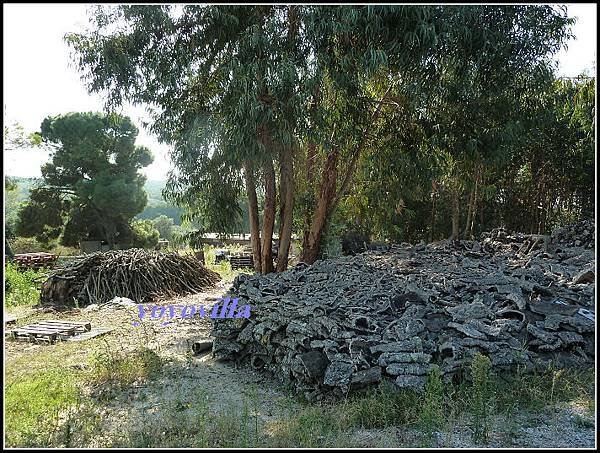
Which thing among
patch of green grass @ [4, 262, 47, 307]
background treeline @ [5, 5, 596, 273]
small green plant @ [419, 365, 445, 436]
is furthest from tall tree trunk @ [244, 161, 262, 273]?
small green plant @ [419, 365, 445, 436]

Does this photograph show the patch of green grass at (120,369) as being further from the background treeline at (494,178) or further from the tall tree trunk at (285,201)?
the background treeline at (494,178)

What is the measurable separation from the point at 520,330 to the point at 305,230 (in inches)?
191

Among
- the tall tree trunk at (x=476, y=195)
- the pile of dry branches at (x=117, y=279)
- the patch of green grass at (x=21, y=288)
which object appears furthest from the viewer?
the tall tree trunk at (x=476, y=195)

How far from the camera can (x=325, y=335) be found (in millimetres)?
3354

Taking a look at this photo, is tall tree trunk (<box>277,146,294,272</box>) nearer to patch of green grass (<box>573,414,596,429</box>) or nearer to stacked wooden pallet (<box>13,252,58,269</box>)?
patch of green grass (<box>573,414,596,429</box>)

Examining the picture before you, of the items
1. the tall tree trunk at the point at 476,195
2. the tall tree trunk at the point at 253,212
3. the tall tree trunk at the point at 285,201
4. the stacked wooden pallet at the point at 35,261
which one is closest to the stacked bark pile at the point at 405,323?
the tall tree trunk at the point at 285,201

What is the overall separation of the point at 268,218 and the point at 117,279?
277 centimetres

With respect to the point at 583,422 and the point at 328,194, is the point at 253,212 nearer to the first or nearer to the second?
the point at 328,194

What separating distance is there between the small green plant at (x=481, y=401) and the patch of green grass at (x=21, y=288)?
7208 millimetres

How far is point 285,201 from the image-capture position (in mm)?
6988

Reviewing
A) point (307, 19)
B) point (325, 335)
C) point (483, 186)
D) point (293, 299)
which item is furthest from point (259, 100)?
point (483, 186)

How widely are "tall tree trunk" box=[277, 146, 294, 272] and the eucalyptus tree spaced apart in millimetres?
29

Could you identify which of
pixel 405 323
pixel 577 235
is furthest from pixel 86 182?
pixel 405 323

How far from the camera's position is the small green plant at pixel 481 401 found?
2444 millimetres
